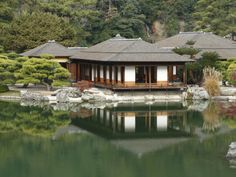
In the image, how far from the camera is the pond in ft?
45.3

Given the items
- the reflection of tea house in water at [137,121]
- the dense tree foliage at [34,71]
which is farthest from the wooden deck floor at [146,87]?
the reflection of tea house in water at [137,121]

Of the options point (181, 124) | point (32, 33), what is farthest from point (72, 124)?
point (32, 33)

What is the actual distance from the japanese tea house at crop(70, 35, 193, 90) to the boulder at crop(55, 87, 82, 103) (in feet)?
8.20

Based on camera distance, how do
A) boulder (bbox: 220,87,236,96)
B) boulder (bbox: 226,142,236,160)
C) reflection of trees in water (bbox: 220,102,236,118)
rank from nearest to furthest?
1. boulder (bbox: 226,142,236,160)
2. reflection of trees in water (bbox: 220,102,236,118)
3. boulder (bbox: 220,87,236,96)

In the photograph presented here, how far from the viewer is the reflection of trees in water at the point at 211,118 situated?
2066 centimetres

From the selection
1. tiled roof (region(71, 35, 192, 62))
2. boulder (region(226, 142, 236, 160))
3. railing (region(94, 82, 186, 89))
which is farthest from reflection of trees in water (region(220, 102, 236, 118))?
boulder (region(226, 142, 236, 160))

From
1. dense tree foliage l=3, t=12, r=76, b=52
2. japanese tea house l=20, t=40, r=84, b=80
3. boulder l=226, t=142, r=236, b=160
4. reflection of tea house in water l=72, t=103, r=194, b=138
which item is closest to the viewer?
boulder l=226, t=142, r=236, b=160

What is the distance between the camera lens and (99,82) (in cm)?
3450

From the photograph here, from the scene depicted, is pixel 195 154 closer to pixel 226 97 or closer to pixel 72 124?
pixel 72 124

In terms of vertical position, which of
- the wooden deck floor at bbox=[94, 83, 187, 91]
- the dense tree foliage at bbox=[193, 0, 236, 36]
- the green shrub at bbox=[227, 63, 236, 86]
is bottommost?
the wooden deck floor at bbox=[94, 83, 187, 91]

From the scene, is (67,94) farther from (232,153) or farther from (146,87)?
(232,153)

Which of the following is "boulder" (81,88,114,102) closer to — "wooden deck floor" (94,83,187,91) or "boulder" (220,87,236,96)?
"wooden deck floor" (94,83,187,91)

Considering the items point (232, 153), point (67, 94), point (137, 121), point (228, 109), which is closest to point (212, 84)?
point (228, 109)

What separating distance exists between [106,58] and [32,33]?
11.4m
